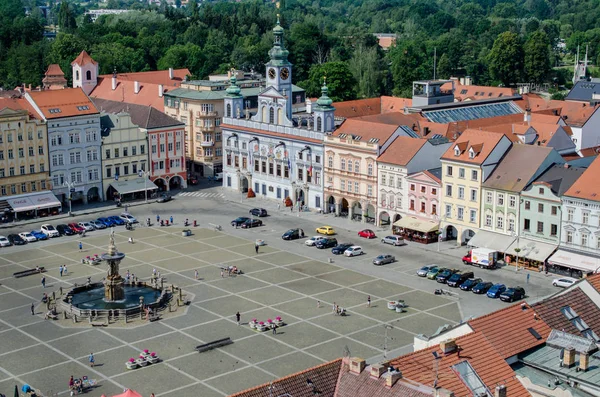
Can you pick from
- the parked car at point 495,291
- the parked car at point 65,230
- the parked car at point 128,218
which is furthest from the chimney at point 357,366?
the parked car at point 128,218

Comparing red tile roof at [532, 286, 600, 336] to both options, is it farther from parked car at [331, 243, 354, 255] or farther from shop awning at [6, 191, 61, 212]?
shop awning at [6, 191, 61, 212]

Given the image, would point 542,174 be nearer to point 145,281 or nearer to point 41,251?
point 145,281

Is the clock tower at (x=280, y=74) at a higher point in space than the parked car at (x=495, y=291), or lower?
higher

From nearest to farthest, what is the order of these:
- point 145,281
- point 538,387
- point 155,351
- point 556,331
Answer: point 538,387 < point 556,331 < point 155,351 < point 145,281

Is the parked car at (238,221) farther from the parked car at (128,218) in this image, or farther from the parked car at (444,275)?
the parked car at (444,275)

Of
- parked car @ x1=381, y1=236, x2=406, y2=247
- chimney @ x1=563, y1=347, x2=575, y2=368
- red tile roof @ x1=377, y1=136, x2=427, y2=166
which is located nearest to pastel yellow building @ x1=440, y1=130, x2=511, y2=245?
parked car @ x1=381, y1=236, x2=406, y2=247

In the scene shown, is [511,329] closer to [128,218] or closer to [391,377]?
[391,377]

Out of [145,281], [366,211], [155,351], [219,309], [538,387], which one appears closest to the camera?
[538,387]

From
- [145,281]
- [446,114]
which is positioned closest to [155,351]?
[145,281]
